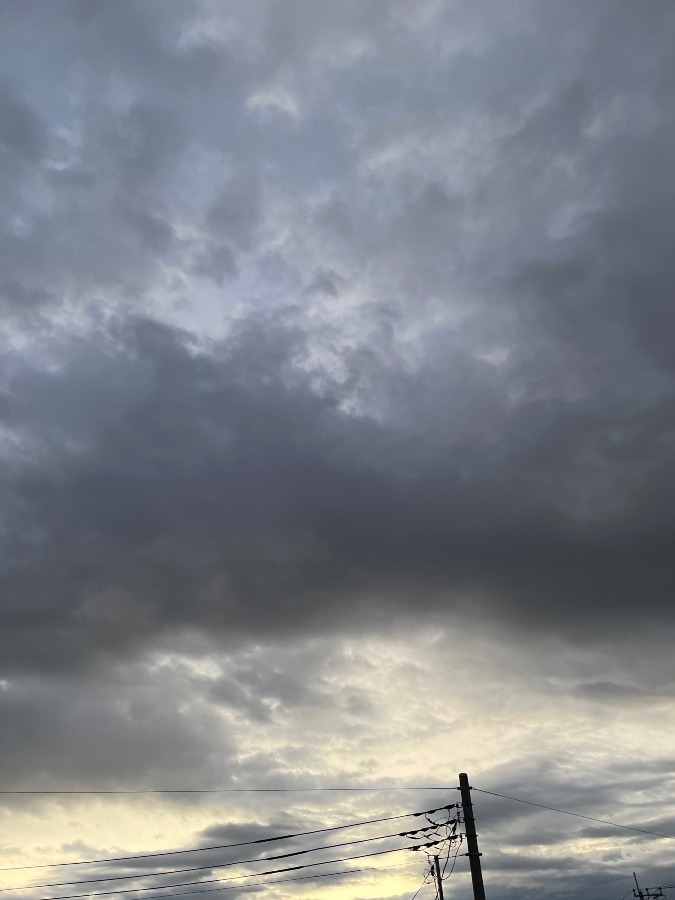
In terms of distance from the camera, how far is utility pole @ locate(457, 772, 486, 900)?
4106 cm

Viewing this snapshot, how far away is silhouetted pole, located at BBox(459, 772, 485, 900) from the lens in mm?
41062

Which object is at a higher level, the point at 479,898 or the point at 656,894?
the point at 656,894

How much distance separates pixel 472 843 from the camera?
1640 inches

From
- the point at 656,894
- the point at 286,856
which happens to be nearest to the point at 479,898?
the point at 286,856

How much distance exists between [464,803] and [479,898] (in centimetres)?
426

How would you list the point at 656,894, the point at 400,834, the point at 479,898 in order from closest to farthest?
the point at 479,898
the point at 400,834
the point at 656,894

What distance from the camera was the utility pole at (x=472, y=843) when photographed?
41.1m

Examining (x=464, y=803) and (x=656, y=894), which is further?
(x=656, y=894)

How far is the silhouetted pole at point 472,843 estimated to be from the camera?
135ft

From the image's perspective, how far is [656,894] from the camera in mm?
122812

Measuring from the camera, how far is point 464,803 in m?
43.0

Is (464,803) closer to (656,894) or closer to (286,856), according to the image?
(286,856)

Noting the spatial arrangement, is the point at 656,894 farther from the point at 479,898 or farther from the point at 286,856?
the point at 479,898

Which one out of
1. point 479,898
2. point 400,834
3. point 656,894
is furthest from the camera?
point 656,894
